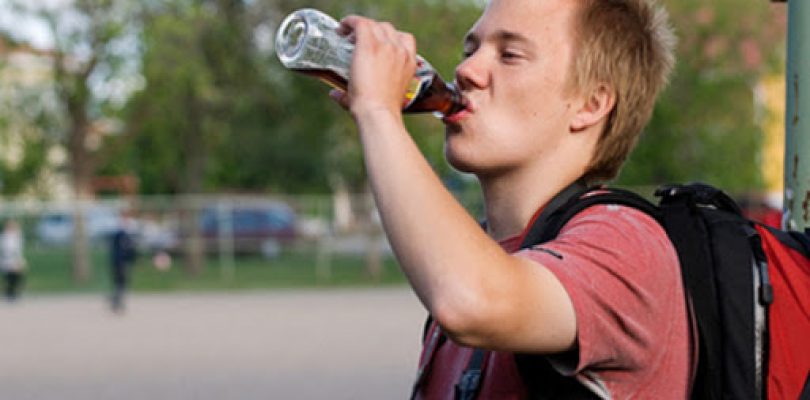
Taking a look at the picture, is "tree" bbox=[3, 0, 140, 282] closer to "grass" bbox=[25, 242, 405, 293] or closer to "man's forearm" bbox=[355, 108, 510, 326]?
"grass" bbox=[25, 242, 405, 293]

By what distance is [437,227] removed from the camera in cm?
147

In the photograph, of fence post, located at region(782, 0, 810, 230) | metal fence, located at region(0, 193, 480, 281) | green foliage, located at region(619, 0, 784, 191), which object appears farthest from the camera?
metal fence, located at region(0, 193, 480, 281)

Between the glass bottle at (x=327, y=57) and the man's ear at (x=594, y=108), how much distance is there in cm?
23

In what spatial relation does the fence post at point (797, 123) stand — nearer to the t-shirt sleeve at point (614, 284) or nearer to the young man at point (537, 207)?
the young man at point (537, 207)

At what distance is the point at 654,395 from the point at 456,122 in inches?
21.5

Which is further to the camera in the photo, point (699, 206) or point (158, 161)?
point (158, 161)

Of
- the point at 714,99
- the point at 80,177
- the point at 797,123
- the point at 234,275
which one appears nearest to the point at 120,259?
the point at 234,275

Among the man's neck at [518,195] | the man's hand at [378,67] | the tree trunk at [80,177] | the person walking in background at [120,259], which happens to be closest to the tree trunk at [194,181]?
the tree trunk at [80,177]

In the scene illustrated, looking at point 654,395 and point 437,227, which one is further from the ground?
point 437,227

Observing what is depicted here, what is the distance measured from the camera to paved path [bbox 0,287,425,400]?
1065 centimetres

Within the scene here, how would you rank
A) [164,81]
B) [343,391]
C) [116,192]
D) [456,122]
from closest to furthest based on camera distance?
[456,122] < [343,391] < [164,81] < [116,192]

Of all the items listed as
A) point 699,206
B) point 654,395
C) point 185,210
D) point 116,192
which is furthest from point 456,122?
point 116,192

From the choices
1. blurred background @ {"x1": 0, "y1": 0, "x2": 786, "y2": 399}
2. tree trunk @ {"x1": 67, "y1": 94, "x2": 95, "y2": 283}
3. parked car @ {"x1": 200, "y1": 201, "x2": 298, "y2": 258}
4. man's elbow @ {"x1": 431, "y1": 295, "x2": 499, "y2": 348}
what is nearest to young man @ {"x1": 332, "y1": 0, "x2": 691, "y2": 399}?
man's elbow @ {"x1": 431, "y1": 295, "x2": 499, "y2": 348}

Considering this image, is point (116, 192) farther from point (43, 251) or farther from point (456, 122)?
point (456, 122)
